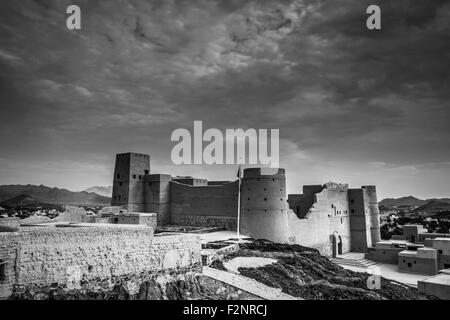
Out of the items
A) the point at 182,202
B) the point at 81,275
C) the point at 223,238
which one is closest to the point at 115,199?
the point at 182,202

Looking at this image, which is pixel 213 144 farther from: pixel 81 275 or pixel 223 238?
pixel 81 275

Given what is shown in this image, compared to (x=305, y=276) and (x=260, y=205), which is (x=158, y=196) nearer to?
(x=260, y=205)

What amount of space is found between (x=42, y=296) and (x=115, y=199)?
76.9 feet

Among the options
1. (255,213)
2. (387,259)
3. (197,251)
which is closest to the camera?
(197,251)

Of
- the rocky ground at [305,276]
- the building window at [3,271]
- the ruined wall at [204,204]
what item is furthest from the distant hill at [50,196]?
the building window at [3,271]

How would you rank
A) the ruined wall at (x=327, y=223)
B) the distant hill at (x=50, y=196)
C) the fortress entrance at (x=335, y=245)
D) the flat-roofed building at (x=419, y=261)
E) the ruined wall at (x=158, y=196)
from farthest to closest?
1. the distant hill at (x=50, y=196)
2. the fortress entrance at (x=335, y=245)
3. the ruined wall at (x=158, y=196)
4. the ruined wall at (x=327, y=223)
5. the flat-roofed building at (x=419, y=261)

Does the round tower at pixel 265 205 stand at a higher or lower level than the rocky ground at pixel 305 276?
higher

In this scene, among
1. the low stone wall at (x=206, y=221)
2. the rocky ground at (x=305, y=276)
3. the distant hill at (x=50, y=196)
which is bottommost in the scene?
the rocky ground at (x=305, y=276)

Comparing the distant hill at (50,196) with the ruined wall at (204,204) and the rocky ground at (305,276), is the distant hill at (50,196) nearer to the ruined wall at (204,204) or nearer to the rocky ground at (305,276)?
the ruined wall at (204,204)

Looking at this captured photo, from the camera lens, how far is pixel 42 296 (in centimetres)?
977

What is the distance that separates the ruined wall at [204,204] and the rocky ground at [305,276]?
631cm

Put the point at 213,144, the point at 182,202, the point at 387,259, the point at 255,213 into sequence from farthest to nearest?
the point at 387,259 → the point at 182,202 → the point at 255,213 → the point at 213,144

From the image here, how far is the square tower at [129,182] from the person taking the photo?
3206 centimetres

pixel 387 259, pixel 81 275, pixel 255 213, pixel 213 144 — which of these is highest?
pixel 213 144
